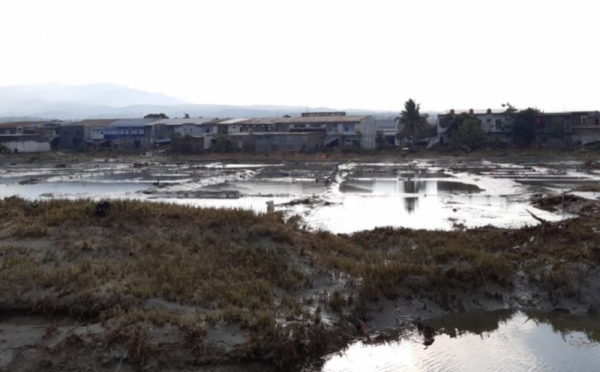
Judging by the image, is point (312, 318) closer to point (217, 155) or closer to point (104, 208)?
point (104, 208)

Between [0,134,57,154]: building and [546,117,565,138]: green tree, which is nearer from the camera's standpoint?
[546,117,565,138]: green tree

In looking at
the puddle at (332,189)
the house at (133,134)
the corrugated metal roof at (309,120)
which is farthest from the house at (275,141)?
the house at (133,134)

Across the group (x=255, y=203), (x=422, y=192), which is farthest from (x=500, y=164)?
(x=255, y=203)

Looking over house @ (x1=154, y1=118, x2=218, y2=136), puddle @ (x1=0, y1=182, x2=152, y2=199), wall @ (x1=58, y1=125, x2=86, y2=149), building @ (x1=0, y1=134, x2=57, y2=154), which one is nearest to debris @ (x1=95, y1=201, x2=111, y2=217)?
puddle @ (x1=0, y1=182, x2=152, y2=199)

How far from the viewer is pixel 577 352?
888 cm

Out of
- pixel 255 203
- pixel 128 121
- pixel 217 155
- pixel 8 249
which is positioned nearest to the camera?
pixel 8 249

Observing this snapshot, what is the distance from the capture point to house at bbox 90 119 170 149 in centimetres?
7062

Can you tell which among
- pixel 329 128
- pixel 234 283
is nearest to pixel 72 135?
pixel 329 128

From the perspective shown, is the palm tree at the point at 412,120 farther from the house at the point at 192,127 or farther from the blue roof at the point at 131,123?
the blue roof at the point at 131,123

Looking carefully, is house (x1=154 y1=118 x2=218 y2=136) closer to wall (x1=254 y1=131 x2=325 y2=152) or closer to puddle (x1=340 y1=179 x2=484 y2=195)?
wall (x1=254 y1=131 x2=325 y2=152)

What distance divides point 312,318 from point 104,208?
6.67 metres

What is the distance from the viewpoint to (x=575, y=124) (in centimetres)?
5909

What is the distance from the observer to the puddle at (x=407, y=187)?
1179 inches

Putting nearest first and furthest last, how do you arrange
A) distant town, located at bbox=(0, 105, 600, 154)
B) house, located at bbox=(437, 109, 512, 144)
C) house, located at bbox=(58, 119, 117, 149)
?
distant town, located at bbox=(0, 105, 600, 154) → house, located at bbox=(437, 109, 512, 144) → house, located at bbox=(58, 119, 117, 149)
